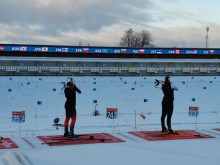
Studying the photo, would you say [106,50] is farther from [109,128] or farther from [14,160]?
[14,160]

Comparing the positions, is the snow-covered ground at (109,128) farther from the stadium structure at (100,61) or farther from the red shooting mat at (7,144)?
the stadium structure at (100,61)

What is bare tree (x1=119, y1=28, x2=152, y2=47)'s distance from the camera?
282 feet

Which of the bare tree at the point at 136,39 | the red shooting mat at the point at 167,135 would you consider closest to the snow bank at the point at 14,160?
the red shooting mat at the point at 167,135

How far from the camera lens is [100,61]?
45469 mm

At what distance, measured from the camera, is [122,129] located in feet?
35.1

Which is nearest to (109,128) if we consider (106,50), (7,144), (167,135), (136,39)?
(167,135)

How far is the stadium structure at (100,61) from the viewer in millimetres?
38325

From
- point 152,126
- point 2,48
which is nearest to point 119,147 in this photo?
point 152,126

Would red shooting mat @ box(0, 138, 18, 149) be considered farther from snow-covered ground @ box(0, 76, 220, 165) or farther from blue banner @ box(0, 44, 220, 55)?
blue banner @ box(0, 44, 220, 55)

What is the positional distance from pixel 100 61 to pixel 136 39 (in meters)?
42.7

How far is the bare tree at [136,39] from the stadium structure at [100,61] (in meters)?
28.1

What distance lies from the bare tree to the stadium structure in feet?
92.2

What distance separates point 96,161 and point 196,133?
4.78 m

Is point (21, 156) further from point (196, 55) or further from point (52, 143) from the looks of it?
point (196, 55)
